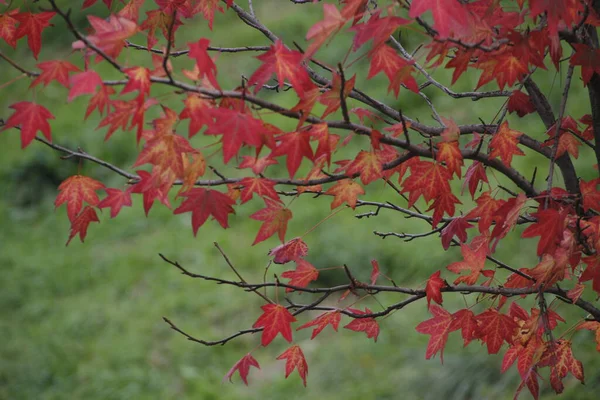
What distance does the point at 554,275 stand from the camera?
1744 mm

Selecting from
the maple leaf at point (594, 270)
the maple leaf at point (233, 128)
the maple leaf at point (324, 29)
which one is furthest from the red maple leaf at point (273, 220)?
the maple leaf at point (594, 270)

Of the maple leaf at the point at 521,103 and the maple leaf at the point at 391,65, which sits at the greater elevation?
the maple leaf at the point at 391,65

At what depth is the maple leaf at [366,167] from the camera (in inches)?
66.4

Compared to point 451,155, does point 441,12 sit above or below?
above

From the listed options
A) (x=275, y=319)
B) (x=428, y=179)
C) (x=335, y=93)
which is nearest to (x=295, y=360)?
(x=275, y=319)

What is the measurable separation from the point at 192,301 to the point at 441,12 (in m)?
4.01

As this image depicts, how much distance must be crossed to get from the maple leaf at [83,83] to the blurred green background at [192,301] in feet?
6.47

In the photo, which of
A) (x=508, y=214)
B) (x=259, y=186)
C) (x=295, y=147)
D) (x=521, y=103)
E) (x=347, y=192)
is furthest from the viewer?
(x=521, y=103)

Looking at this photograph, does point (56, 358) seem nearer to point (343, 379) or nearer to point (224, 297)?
point (224, 297)

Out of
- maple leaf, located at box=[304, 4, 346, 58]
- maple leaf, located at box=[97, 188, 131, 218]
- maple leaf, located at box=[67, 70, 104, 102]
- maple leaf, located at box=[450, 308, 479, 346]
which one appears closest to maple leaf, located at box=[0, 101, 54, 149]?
maple leaf, located at box=[67, 70, 104, 102]

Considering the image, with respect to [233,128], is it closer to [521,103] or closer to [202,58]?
[202,58]

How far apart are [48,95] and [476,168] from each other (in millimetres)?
7574

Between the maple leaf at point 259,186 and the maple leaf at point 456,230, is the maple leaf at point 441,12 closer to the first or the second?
the maple leaf at point 259,186

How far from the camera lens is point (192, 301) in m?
5.11
